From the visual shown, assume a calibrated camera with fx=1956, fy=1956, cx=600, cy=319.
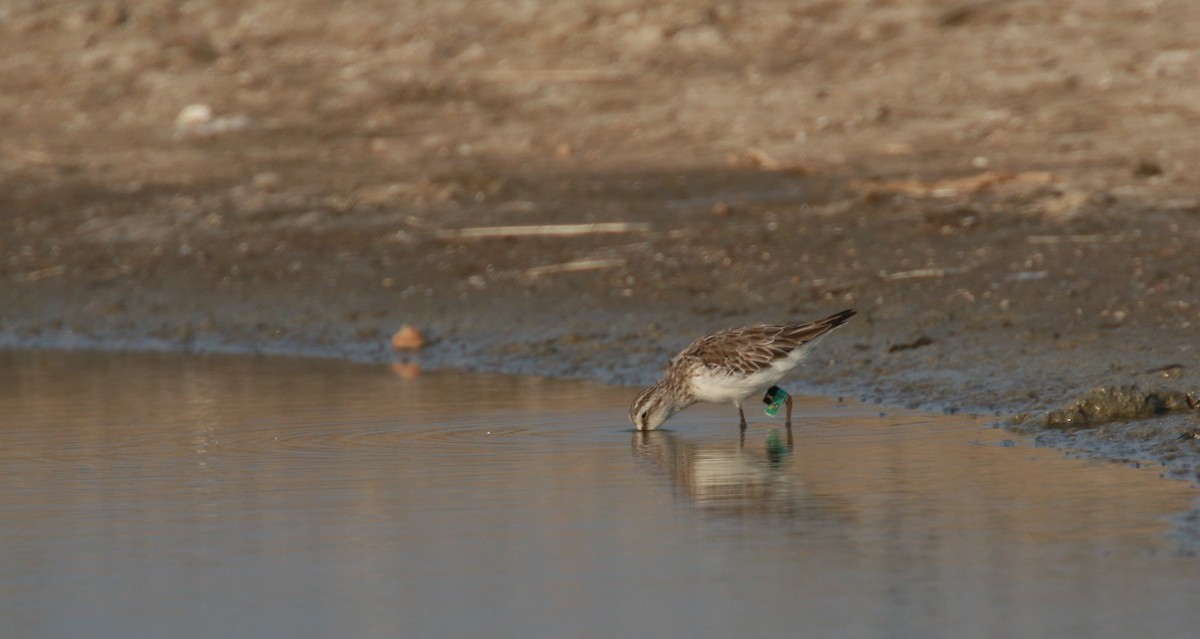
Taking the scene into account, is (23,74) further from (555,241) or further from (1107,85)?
(1107,85)

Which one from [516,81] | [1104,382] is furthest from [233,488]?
[516,81]

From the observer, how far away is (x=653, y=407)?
8.33 metres

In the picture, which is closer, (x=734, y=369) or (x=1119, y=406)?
(x=1119, y=406)

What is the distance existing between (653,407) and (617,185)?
5.15m

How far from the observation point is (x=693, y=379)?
333 inches

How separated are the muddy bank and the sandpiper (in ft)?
2.40

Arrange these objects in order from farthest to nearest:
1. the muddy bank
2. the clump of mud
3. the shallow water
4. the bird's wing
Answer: the muddy bank → the bird's wing → the clump of mud → the shallow water

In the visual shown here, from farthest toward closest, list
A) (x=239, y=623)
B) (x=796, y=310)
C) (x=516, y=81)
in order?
(x=516, y=81)
(x=796, y=310)
(x=239, y=623)

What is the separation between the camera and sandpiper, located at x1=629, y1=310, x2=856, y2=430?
27.3 ft

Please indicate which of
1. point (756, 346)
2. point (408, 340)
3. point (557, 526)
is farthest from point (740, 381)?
point (408, 340)

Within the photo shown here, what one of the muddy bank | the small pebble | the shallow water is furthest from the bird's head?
the small pebble

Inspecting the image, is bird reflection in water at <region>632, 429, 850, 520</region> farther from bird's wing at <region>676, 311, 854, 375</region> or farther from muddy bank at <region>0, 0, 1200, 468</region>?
muddy bank at <region>0, 0, 1200, 468</region>

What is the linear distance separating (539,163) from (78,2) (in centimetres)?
604

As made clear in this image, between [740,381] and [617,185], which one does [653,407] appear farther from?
[617,185]
